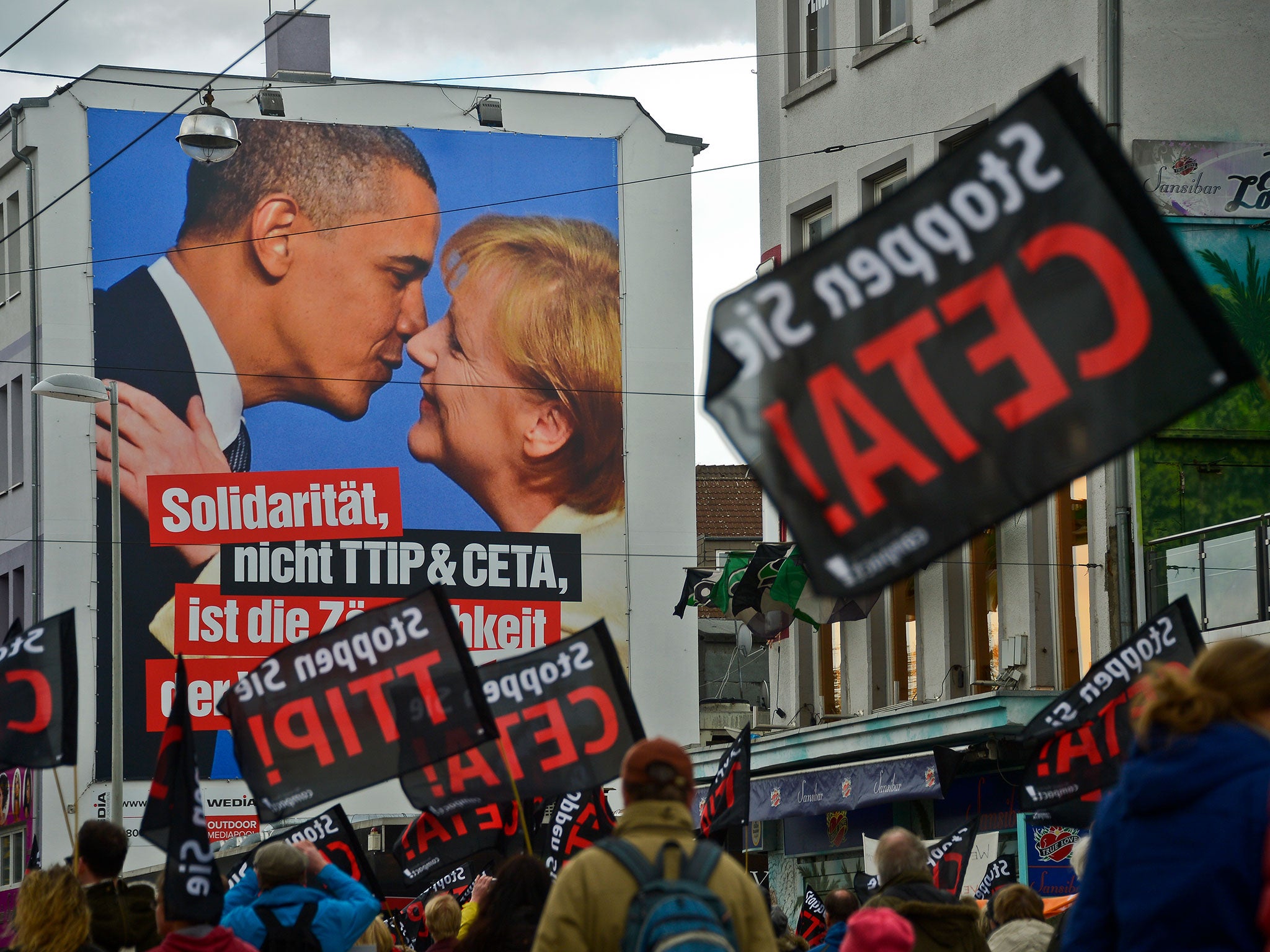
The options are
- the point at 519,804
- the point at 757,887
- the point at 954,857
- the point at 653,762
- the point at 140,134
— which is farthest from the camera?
the point at 140,134

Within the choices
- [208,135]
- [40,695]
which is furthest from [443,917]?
[208,135]

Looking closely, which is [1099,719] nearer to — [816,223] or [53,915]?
[53,915]

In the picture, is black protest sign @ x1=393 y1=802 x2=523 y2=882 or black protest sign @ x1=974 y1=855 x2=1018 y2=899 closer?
black protest sign @ x1=393 y1=802 x2=523 y2=882

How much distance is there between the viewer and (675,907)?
5.70m

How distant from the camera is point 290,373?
134ft

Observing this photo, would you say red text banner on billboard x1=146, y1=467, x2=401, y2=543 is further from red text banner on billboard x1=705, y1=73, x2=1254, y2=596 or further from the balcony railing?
red text banner on billboard x1=705, y1=73, x2=1254, y2=596

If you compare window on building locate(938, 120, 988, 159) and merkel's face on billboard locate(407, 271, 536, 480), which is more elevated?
window on building locate(938, 120, 988, 159)

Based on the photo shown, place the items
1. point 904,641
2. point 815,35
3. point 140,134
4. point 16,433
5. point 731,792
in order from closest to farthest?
point 731,792, point 904,641, point 815,35, point 140,134, point 16,433

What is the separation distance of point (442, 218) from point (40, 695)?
1177 inches

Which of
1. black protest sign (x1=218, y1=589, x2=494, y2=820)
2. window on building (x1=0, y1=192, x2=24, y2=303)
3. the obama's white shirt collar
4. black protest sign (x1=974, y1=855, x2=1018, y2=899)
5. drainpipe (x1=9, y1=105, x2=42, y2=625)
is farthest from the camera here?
window on building (x1=0, y1=192, x2=24, y2=303)

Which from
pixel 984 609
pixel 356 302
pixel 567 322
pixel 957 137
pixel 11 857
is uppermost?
pixel 356 302

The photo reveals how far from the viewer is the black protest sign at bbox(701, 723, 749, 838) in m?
13.9

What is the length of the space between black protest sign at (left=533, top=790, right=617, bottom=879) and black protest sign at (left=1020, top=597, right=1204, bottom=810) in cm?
260

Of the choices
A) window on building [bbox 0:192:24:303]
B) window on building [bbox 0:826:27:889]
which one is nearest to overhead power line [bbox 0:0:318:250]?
window on building [bbox 0:192:24:303]
